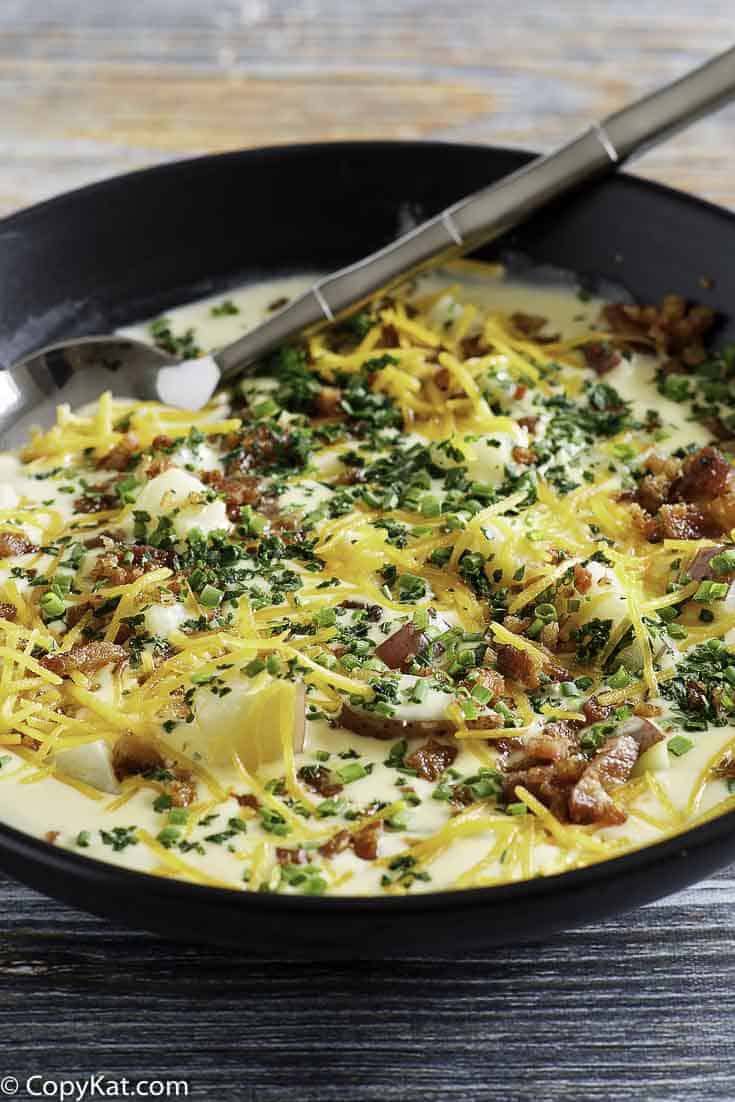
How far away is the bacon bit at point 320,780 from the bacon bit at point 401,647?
363mm

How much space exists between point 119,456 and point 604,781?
1.99m

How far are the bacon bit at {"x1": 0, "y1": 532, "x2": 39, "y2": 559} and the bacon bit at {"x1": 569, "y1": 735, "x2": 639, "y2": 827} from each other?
1.80 m

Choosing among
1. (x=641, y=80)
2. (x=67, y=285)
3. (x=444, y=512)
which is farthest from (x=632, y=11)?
(x=444, y=512)

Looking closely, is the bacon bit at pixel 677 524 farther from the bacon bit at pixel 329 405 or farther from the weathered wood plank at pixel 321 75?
the weathered wood plank at pixel 321 75

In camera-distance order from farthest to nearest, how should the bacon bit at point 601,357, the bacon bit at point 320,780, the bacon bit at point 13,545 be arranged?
the bacon bit at point 601,357
the bacon bit at point 13,545
the bacon bit at point 320,780

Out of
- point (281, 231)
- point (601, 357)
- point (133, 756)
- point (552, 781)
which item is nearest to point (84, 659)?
point (133, 756)

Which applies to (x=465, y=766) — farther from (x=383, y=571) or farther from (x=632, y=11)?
(x=632, y=11)

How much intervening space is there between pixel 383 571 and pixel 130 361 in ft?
4.88

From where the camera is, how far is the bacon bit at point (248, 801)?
3188mm

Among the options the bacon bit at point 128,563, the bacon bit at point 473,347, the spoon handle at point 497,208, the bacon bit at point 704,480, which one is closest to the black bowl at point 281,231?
the spoon handle at point 497,208

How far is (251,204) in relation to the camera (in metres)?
5.32

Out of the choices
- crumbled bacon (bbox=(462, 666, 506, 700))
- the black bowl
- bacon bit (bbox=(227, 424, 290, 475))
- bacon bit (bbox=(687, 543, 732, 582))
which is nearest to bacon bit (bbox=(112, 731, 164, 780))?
crumbled bacon (bbox=(462, 666, 506, 700))

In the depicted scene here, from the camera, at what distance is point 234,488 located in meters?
4.23

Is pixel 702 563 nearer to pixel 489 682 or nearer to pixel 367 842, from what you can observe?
pixel 489 682
